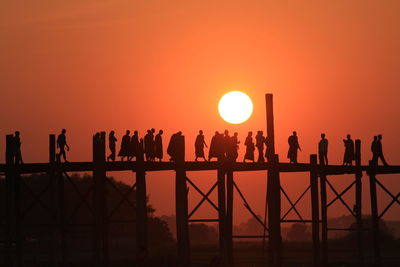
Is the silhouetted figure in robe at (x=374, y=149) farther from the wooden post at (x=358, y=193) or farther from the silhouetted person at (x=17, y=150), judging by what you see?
the silhouetted person at (x=17, y=150)

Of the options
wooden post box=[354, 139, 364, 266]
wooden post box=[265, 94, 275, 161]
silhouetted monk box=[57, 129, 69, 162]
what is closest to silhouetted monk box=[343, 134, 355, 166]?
wooden post box=[354, 139, 364, 266]

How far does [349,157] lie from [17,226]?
1177 centimetres

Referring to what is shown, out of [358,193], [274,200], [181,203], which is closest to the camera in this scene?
[181,203]

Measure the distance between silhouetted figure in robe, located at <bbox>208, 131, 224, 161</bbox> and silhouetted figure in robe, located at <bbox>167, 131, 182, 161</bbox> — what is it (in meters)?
1.33

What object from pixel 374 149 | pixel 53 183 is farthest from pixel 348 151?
pixel 53 183

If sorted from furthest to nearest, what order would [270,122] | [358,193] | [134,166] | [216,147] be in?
[358,193] < [216,147] < [270,122] < [134,166]

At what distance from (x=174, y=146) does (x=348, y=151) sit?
26.3 ft

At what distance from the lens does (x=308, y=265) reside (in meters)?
43.3

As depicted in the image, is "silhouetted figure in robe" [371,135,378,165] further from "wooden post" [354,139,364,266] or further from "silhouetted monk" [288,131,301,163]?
"silhouetted monk" [288,131,301,163]

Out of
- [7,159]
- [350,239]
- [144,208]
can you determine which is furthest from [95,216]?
[350,239]

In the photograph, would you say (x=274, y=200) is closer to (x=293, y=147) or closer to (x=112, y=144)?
(x=293, y=147)

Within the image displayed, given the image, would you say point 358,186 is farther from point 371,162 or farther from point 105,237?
point 105,237

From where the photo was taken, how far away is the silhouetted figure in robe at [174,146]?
28.8 metres

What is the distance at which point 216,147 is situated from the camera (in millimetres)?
31750
